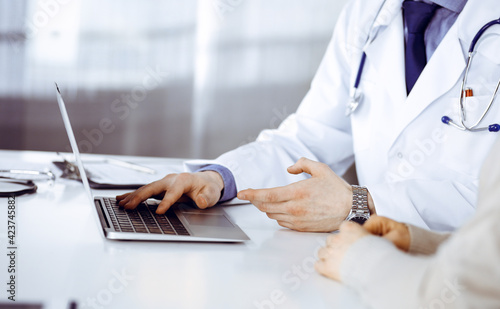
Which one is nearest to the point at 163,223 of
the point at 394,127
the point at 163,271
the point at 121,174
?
the point at 163,271

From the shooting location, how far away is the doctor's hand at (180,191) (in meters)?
0.96

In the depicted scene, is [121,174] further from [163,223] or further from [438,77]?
[438,77]

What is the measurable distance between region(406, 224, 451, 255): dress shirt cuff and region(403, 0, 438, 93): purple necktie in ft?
2.29

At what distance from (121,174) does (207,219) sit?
0.52 meters

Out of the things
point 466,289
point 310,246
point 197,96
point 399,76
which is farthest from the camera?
point 197,96

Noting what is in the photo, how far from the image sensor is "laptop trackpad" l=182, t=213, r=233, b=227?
0.90 m

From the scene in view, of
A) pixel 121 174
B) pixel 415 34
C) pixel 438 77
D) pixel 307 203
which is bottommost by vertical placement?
pixel 121 174

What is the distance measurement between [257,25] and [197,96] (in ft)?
2.90

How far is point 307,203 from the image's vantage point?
0.91 m

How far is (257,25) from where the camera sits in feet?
15.5

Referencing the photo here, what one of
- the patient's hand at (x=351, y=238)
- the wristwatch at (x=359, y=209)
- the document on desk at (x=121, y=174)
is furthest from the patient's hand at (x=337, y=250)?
the document on desk at (x=121, y=174)

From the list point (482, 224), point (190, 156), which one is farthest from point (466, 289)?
point (190, 156)

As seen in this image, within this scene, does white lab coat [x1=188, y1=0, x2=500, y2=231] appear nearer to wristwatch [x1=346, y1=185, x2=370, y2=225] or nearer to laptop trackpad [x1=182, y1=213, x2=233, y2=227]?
wristwatch [x1=346, y1=185, x2=370, y2=225]

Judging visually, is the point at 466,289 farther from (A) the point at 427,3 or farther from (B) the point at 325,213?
(A) the point at 427,3
